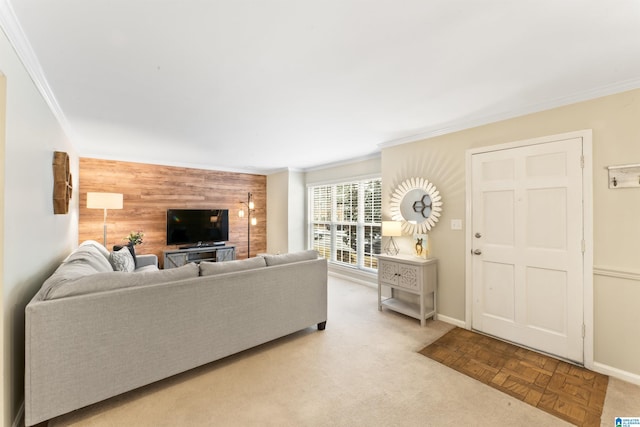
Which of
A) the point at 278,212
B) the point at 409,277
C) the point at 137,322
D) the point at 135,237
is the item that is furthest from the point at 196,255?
the point at 409,277

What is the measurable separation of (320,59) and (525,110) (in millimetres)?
2144

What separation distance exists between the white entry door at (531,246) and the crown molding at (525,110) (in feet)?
1.12

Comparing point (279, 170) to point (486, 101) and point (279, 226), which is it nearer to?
point (279, 226)

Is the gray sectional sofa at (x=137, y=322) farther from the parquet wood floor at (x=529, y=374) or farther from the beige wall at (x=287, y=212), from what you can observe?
the beige wall at (x=287, y=212)

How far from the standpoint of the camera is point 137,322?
6.29 feet

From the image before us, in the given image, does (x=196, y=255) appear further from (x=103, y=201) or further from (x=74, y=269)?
(x=74, y=269)

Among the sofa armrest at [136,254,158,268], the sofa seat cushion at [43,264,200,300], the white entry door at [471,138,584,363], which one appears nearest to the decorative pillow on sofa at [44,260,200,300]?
the sofa seat cushion at [43,264,200,300]

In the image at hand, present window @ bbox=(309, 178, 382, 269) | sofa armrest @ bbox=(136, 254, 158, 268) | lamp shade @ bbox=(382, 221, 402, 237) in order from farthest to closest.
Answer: window @ bbox=(309, 178, 382, 269)
sofa armrest @ bbox=(136, 254, 158, 268)
lamp shade @ bbox=(382, 221, 402, 237)

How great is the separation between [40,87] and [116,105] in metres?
0.57

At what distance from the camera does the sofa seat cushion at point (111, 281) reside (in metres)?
1.71

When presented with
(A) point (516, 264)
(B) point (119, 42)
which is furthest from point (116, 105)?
(A) point (516, 264)

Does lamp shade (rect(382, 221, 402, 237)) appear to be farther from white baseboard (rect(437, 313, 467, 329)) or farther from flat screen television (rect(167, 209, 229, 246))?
flat screen television (rect(167, 209, 229, 246))

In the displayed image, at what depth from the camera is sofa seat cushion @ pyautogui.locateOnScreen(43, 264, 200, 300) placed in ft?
5.61

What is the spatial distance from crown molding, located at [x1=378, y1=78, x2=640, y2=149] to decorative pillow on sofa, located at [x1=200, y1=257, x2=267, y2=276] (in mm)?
2516
